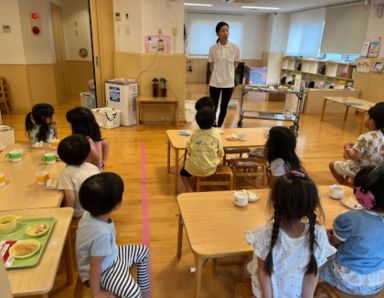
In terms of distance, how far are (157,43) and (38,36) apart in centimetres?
276

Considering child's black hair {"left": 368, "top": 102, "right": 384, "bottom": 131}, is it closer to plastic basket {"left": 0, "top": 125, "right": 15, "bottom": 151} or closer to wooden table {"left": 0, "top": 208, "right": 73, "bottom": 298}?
wooden table {"left": 0, "top": 208, "right": 73, "bottom": 298}

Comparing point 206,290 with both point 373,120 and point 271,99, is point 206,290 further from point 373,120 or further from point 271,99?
point 271,99

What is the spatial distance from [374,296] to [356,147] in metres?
1.45

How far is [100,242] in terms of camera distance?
4.11ft

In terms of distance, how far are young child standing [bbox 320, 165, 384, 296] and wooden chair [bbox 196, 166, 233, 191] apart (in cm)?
144

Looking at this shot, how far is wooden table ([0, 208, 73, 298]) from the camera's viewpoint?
1.05 m

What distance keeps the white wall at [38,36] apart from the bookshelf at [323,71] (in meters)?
5.72

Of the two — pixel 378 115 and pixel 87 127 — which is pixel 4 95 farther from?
pixel 378 115

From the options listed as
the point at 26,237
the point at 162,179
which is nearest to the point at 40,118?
the point at 162,179

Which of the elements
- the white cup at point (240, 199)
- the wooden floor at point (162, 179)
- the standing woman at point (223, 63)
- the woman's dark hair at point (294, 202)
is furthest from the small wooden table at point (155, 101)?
the woman's dark hair at point (294, 202)

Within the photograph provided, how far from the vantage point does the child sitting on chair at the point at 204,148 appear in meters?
2.55

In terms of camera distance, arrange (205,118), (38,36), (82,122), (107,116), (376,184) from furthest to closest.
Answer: (38,36), (107,116), (205,118), (82,122), (376,184)

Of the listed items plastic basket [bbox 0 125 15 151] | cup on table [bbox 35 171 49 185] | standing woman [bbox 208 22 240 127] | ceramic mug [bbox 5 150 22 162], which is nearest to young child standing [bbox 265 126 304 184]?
cup on table [bbox 35 171 49 185]

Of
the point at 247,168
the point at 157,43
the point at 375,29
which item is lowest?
the point at 247,168
